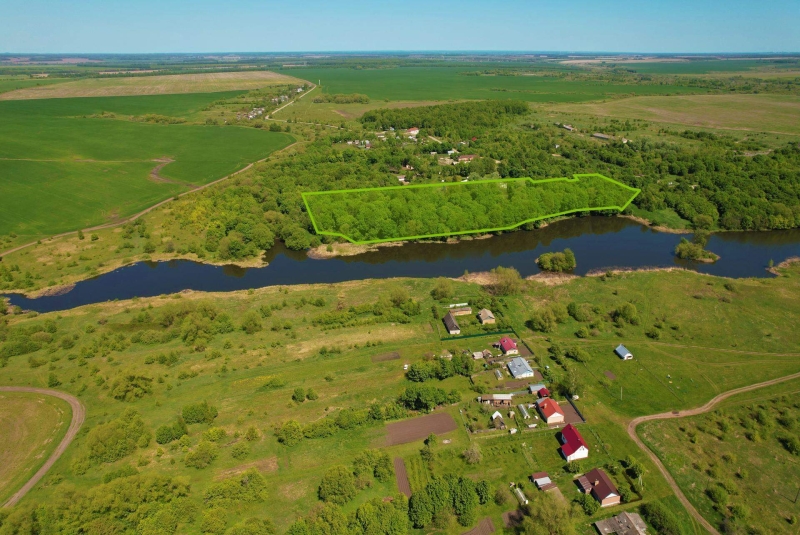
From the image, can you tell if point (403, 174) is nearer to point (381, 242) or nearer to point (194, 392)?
point (381, 242)

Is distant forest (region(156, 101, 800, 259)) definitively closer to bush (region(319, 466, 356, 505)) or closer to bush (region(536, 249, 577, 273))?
bush (region(536, 249, 577, 273))

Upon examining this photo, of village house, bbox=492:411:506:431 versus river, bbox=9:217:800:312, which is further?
river, bbox=9:217:800:312

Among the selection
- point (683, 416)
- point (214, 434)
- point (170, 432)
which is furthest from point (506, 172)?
point (170, 432)

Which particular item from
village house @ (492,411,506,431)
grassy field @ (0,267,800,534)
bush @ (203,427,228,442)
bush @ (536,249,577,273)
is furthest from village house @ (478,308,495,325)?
bush @ (203,427,228,442)

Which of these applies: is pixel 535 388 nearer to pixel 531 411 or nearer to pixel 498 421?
pixel 531 411

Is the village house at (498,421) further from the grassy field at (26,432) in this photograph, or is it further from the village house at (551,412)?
the grassy field at (26,432)

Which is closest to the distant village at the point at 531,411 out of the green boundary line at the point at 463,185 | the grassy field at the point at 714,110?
the green boundary line at the point at 463,185

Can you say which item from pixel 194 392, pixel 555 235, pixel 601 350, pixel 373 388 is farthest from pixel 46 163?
pixel 601 350
